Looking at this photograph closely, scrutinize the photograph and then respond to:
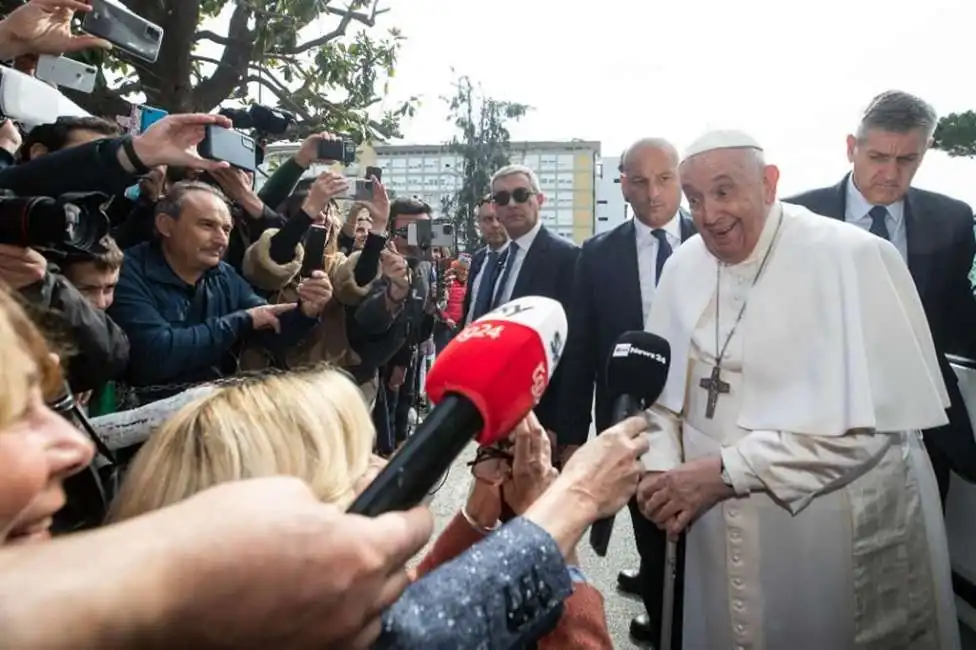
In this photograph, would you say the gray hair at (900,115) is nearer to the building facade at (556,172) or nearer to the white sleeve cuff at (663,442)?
the white sleeve cuff at (663,442)

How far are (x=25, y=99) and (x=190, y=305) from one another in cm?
104

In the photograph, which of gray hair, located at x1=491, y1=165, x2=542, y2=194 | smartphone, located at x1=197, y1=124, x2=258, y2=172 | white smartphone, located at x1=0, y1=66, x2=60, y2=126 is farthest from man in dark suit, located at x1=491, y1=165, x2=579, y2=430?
white smartphone, located at x1=0, y1=66, x2=60, y2=126

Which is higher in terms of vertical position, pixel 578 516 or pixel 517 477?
pixel 578 516

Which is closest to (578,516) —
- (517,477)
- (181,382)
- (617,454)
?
(617,454)

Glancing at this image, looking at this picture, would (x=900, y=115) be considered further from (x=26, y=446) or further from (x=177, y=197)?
(x=26, y=446)

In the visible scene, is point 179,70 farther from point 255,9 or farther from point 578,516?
point 578,516

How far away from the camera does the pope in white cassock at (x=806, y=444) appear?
7.10 ft

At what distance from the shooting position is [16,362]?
642mm

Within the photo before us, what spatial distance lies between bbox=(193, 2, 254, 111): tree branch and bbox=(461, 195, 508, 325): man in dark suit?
5.39 m

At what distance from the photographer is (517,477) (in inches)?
65.4

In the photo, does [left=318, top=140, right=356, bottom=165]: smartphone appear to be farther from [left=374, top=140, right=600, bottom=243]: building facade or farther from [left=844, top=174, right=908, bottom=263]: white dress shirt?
[left=374, top=140, right=600, bottom=243]: building facade

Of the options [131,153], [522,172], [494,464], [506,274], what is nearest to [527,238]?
[506,274]

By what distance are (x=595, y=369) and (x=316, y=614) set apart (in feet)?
10.8

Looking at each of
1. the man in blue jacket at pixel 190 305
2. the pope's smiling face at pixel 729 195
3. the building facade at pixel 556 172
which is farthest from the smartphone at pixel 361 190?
the building facade at pixel 556 172
